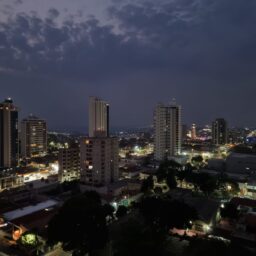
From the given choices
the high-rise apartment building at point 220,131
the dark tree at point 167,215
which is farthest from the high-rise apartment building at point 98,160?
the high-rise apartment building at point 220,131

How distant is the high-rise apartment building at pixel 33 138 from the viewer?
42.2m

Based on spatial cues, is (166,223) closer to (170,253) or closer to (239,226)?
A: (170,253)

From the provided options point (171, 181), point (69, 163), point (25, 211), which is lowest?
point (25, 211)

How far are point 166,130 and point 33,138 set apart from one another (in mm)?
22435

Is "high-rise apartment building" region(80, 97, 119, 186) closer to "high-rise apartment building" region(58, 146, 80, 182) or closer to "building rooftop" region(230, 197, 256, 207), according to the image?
"high-rise apartment building" region(58, 146, 80, 182)

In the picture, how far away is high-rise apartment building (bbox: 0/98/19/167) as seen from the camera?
102ft

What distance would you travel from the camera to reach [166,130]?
34.9m

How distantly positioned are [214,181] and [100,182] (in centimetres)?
978

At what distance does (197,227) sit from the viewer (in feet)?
38.9

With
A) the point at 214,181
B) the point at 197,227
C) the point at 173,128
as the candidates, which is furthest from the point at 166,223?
the point at 173,128

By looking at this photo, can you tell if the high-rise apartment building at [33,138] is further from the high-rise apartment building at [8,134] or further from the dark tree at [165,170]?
the dark tree at [165,170]

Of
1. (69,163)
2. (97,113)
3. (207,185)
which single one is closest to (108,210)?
(207,185)

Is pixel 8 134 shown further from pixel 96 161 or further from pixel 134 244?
pixel 134 244

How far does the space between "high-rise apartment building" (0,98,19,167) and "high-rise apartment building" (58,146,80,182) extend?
33.2ft
